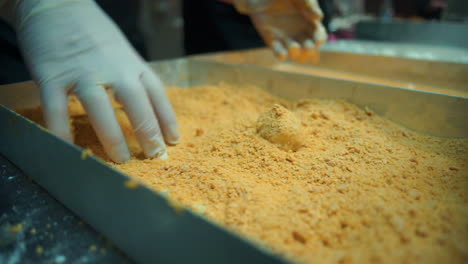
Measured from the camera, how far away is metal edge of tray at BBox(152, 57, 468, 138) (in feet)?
3.32

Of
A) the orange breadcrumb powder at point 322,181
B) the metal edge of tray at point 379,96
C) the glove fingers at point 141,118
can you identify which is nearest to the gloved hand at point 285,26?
the metal edge of tray at point 379,96

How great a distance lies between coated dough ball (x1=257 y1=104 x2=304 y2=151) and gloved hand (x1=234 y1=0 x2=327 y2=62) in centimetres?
86

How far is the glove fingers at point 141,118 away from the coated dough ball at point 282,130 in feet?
1.14

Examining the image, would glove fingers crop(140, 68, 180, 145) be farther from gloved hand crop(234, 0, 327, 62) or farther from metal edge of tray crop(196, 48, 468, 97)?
gloved hand crop(234, 0, 327, 62)

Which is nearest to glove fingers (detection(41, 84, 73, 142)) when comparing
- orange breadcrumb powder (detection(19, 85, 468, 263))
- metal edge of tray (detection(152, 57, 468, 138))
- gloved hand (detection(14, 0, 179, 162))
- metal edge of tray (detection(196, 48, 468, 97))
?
gloved hand (detection(14, 0, 179, 162))

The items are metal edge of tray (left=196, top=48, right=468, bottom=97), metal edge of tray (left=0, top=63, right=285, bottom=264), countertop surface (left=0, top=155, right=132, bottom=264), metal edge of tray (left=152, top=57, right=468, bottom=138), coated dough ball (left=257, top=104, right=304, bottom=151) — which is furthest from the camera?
metal edge of tray (left=196, top=48, right=468, bottom=97)

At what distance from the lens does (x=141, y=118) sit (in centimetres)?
97

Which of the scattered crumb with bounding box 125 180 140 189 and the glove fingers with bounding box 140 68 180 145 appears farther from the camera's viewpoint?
the glove fingers with bounding box 140 68 180 145

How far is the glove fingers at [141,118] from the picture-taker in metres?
0.95

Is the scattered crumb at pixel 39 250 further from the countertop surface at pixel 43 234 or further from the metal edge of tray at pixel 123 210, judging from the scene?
the metal edge of tray at pixel 123 210

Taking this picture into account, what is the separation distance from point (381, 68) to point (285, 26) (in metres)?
0.69

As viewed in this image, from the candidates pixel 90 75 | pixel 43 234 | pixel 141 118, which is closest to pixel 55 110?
pixel 90 75

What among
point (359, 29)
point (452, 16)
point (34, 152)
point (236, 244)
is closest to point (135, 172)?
point (34, 152)

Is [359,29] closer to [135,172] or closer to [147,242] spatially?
[135,172]
